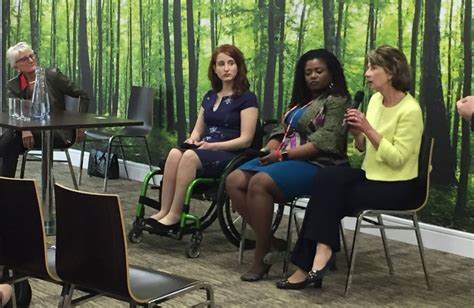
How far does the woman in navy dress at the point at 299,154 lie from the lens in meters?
3.78

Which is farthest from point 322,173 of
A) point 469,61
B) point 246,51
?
point 246,51

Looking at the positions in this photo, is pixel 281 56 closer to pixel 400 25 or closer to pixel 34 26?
pixel 400 25

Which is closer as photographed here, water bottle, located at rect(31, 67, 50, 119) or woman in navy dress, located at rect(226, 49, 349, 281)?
woman in navy dress, located at rect(226, 49, 349, 281)

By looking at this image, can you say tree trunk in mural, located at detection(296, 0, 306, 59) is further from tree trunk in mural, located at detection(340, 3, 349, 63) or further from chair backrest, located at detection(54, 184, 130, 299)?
chair backrest, located at detection(54, 184, 130, 299)

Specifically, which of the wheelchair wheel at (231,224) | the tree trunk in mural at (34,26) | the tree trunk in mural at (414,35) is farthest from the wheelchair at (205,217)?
the tree trunk in mural at (34,26)

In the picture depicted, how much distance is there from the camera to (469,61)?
4.38 meters

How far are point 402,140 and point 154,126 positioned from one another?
3342 millimetres

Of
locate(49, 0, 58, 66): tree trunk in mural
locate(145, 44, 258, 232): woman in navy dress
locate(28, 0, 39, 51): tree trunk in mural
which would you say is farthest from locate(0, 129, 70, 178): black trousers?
locate(28, 0, 39, 51): tree trunk in mural

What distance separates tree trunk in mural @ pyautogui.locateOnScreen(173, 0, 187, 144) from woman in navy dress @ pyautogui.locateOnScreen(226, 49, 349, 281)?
89.6 inches

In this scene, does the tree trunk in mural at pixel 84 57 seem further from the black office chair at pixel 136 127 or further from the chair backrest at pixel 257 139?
the chair backrest at pixel 257 139

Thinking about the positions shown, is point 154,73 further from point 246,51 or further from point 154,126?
point 246,51

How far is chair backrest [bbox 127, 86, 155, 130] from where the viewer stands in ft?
20.4

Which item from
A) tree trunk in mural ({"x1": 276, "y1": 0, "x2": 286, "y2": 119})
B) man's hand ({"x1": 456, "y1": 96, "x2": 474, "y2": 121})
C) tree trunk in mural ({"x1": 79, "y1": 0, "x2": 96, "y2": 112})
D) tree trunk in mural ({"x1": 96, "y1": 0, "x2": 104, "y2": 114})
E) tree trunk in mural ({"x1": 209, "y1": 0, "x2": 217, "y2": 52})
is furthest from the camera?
tree trunk in mural ({"x1": 79, "y1": 0, "x2": 96, "y2": 112})

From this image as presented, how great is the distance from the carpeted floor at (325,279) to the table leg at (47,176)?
225 millimetres
